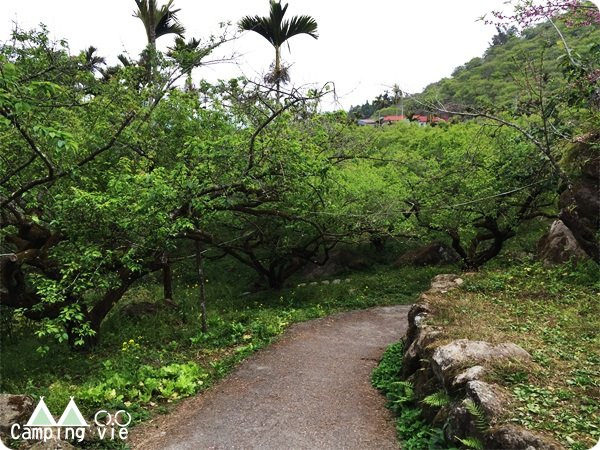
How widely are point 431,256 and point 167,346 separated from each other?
38.7 ft

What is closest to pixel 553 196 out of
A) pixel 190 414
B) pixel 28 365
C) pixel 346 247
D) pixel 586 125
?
pixel 586 125

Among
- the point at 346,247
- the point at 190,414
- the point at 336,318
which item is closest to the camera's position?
the point at 190,414

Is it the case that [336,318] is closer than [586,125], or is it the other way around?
[586,125]

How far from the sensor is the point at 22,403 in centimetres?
518

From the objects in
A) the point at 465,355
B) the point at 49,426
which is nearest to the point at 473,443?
the point at 465,355

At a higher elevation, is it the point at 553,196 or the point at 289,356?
the point at 553,196

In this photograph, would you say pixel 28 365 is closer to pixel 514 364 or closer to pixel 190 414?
pixel 190 414

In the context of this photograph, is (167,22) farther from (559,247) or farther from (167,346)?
(559,247)

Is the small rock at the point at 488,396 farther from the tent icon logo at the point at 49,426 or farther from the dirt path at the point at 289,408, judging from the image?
the tent icon logo at the point at 49,426

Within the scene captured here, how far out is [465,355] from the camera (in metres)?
5.04

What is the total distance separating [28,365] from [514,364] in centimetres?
907

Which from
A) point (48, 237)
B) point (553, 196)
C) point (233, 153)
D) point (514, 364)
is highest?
point (233, 153)

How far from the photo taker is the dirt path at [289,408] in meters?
5.18

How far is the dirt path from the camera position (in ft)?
17.0
